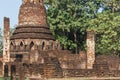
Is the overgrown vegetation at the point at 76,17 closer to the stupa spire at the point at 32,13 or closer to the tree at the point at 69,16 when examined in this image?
the tree at the point at 69,16

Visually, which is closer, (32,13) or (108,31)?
(108,31)

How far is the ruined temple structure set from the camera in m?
12.7

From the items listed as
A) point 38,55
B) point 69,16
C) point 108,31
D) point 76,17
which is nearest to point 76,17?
point 76,17

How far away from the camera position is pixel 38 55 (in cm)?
1866

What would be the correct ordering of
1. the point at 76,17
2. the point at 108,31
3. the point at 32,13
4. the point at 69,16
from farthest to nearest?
the point at 76,17 < the point at 69,16 < the point at 32,13 < the point at 108,31

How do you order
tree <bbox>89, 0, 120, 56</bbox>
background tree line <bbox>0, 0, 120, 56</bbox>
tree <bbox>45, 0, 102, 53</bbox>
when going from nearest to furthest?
tree <bbox>89, 0, 120, 56</bbox> → background tree line <bbox>0, 0, 120, 56</bbox> → tree <bbox>45, 0, 102, 53</bbox>

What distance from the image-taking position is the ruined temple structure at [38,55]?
41.7 ft

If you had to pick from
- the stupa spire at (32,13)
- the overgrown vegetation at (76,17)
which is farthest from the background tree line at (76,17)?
the stupa spire at (32,13)

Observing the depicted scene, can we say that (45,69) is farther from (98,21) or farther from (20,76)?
(98,21)

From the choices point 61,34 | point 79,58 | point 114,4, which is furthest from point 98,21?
point 79,58

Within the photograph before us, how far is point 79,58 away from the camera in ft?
67.1

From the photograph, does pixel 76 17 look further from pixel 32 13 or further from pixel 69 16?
pixel 32 13

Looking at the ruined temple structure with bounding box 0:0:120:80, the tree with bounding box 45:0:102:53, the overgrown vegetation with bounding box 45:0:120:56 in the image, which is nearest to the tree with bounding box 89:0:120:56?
the overgrown vegetation with bounding box 45:0:120:56

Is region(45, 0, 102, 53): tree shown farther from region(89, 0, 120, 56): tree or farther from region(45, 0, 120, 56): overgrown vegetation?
region(89, 0, 120, 56): tree
